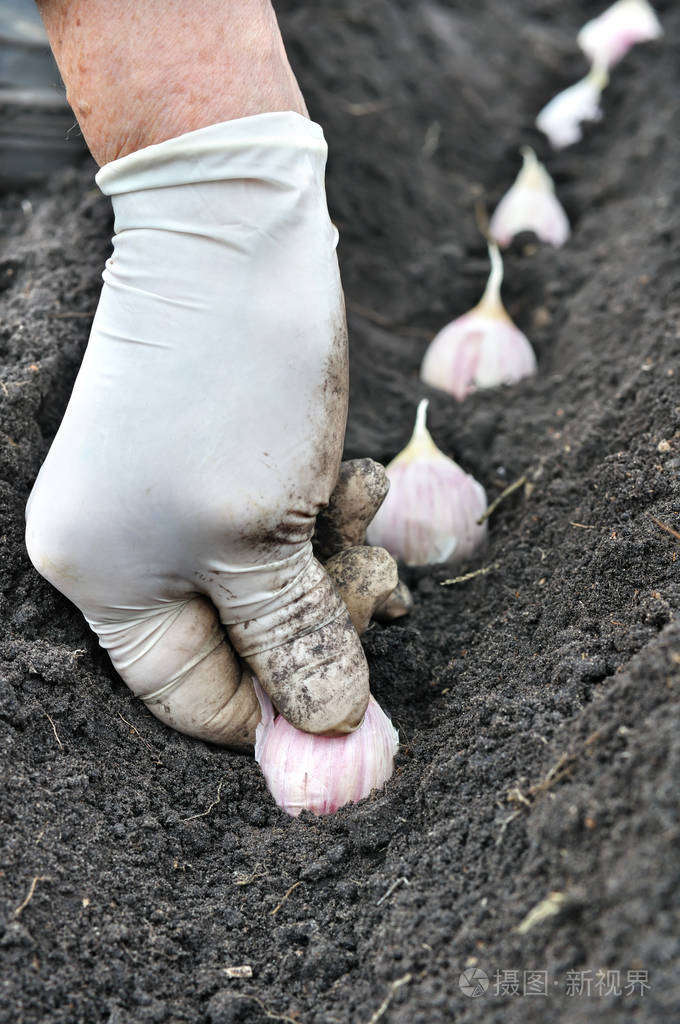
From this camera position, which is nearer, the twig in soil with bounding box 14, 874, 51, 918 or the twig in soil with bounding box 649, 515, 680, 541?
the twig in soil with bounding box 14, 874, 51, 918

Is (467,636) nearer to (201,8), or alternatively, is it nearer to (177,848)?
(177,848)

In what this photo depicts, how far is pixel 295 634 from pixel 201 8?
745mm

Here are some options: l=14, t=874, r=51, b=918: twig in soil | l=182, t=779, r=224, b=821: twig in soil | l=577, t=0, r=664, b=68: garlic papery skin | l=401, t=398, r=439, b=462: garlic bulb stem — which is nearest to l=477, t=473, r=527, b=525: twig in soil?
l=401, t=398, r=439, b=462: garlic bulb stem

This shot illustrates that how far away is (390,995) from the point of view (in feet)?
2.92

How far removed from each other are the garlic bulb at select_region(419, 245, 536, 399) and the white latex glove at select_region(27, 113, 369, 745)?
3.23 ft

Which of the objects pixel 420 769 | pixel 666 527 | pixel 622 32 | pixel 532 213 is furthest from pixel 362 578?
pixel 622 32

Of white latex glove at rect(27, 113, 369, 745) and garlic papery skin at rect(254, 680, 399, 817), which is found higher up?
white latex glove at rect(27, 113, 369, 745)

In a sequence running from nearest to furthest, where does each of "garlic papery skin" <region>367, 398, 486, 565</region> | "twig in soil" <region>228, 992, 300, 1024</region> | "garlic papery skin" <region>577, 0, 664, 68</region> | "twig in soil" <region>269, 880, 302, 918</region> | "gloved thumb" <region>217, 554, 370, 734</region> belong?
"twig in soil" <region>228, 992, 300, 1024</region>, "twig in soil" <region>269, 880, 302, 918</region>, "gloved thumb" <region>217, 554, 370, 734</region>, "garlic papery skin" <region>367, 398, 486, 565</region>, "garlic papery skin" <region>577, 0, 664, 68</region>

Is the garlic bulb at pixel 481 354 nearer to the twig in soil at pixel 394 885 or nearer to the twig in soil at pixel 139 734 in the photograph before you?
the twig in soil at pixel 139 734

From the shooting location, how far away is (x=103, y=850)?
1.05m

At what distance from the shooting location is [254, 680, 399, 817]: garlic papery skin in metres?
1.17

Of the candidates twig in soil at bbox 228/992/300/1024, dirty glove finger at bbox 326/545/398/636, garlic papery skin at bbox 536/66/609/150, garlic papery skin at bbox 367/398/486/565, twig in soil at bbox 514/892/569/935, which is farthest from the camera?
garlic papery skin at bbox 536/66/609/150

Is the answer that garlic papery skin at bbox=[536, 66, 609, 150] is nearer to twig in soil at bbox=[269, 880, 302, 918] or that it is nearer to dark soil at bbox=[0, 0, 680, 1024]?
dark soil at bbox=[0, 0, 680, 1024]

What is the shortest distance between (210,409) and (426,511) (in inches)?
25.2
